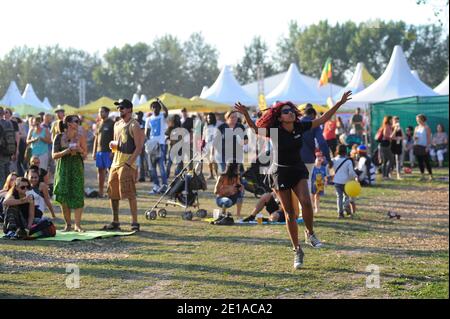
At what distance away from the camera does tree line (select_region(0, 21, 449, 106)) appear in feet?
294

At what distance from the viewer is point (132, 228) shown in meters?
11.3

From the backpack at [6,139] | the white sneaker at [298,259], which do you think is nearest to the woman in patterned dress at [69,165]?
the backpack at [6,139]

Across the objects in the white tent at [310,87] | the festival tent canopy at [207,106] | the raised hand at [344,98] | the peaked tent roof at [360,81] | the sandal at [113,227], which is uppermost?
the white tent at [310,87]

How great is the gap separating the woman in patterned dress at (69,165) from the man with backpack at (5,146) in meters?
1.36

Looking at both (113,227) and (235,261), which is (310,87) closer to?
(113,227)

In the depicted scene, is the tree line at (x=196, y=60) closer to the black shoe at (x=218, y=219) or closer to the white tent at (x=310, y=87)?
the white tent at (x=310, y=87)

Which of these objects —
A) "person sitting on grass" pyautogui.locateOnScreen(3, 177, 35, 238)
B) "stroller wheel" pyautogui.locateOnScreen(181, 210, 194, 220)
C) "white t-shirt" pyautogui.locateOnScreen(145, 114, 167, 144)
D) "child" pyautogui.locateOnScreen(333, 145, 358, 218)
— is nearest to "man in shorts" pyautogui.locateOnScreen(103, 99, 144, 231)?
"person sitting on grass" pyautogui.locateOnScreen(3, 177, 35, 238)

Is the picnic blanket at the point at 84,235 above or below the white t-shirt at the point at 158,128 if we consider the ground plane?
below

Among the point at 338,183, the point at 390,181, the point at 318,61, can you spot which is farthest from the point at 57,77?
the point at 338,183

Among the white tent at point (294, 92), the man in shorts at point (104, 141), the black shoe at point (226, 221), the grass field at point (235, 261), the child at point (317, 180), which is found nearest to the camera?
the grass field at point (235, 261)

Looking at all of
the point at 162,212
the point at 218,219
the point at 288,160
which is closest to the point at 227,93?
the point at 162,212

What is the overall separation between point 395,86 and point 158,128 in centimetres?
1268

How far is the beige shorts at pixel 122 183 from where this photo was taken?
1088 cm
